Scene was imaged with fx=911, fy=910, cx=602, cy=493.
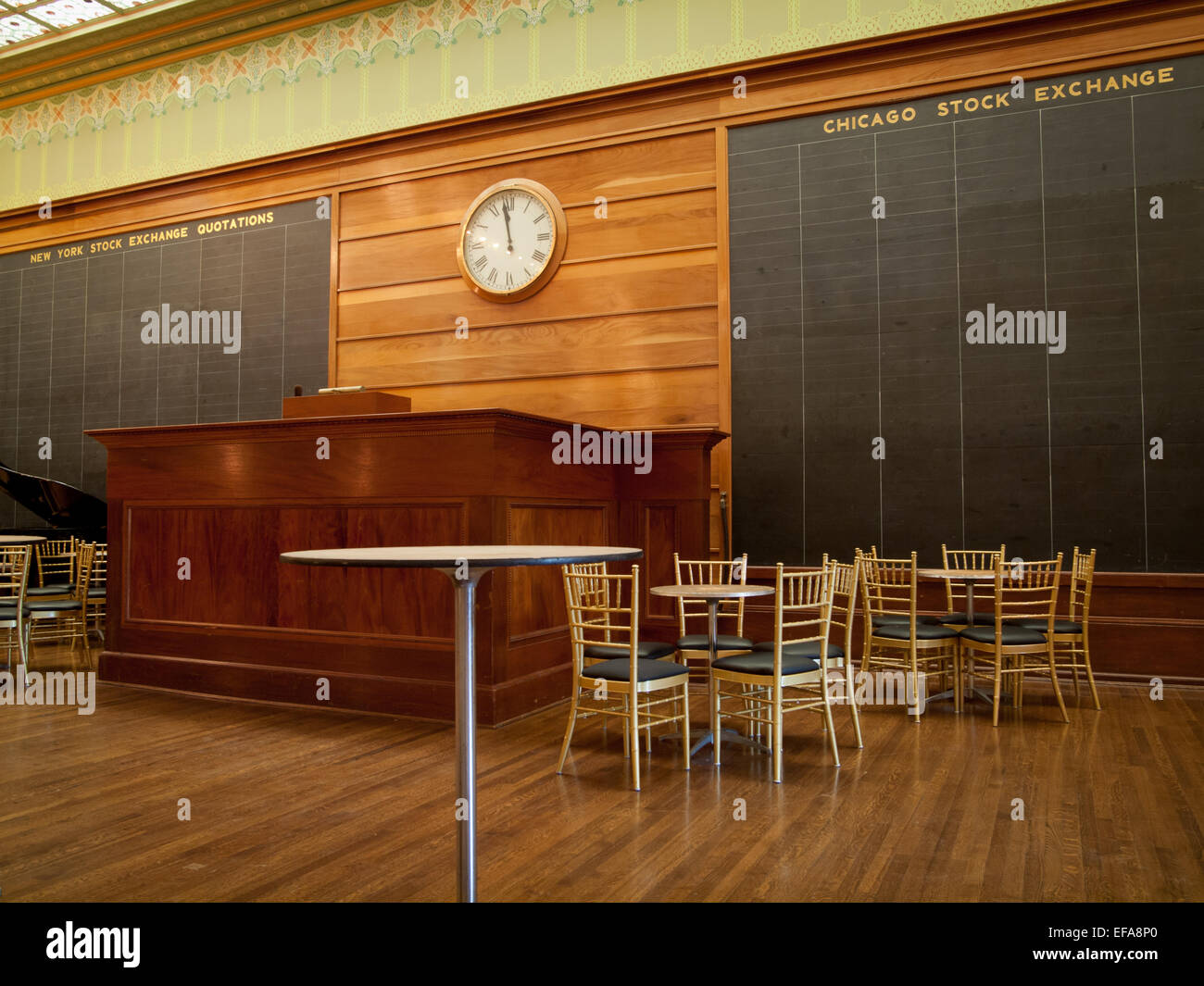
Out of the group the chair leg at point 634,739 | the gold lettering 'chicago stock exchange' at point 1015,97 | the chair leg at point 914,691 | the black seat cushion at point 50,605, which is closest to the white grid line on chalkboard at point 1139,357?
the gold lettering 'chicago stock exchange' at point 1015,97

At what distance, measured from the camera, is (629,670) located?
365 cm

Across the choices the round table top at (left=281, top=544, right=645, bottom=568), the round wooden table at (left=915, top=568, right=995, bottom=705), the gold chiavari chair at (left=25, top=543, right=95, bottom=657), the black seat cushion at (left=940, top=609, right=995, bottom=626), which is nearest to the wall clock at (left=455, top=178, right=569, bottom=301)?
the gold chiavari chair at (left=25, top=543, right=95, bottom=657)

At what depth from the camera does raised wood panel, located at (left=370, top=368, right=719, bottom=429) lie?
Result: 263 inches

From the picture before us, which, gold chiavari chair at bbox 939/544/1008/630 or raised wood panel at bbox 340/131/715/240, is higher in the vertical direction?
raised wood panel at bbox 340/131/715/240

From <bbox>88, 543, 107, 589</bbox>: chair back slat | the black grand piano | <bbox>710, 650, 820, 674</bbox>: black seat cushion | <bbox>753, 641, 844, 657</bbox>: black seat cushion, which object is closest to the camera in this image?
<bbox>710, 650, 820, 674</bbox>: black seat cushion

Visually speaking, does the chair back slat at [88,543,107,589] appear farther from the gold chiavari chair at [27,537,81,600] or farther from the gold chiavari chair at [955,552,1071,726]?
the gold chiavari chair at [955,552,1071,726]

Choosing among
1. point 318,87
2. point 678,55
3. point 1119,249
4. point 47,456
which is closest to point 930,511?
point 1119,249

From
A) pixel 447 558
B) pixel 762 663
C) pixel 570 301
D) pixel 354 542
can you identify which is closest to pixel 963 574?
pixel 762 663

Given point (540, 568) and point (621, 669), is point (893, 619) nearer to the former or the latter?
point (540, 568)

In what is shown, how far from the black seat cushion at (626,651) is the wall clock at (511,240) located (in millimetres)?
3828

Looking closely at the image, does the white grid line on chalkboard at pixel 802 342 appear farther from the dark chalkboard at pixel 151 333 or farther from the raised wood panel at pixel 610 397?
the dark chalkboard at pixel 151 333

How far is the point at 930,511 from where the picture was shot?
6.01 metres

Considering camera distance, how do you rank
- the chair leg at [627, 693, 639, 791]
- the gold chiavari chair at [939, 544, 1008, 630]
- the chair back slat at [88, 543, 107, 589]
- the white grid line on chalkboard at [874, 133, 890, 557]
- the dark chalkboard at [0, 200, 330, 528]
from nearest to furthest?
1. the chair leg at [627, 693, 639, 791]
2. the gold chiavari chair at [939, 544, 1008, 630]
3. the white grid line on chalkboard at [874, 133, 890, 557]
4. the chair back slat at [88, 543, 107, 589]
5. the dark chalkboard at [0, 200, 330, 528]

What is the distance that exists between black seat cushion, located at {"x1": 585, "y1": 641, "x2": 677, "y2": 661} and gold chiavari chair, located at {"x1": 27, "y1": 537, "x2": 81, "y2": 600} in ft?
16.3
